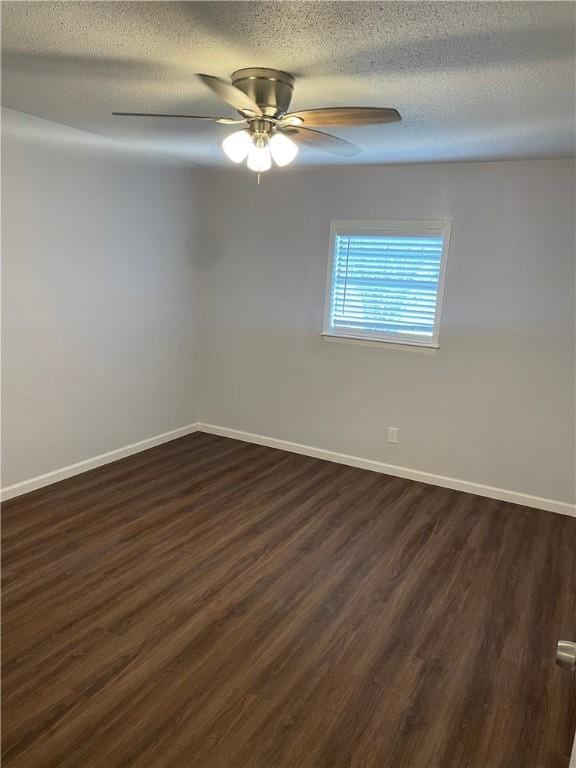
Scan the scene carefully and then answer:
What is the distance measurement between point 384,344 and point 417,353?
0.27m

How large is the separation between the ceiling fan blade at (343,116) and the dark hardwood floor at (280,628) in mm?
2196

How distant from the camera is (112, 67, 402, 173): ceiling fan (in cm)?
213

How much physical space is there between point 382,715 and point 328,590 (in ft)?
2.67

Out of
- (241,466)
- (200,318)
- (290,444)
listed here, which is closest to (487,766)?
(241,466)

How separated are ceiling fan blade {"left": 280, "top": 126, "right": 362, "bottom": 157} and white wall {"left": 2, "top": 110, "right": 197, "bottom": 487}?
1.85m

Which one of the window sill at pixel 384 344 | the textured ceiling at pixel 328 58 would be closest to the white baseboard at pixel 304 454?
the window sill at pixel 384 344

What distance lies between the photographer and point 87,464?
4.16 m

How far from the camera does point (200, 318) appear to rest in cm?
514

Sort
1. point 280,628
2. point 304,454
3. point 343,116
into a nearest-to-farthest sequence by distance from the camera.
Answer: point 343,116
point 280,628
point 304,454

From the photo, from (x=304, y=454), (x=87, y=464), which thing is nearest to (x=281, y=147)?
(x=87, y=464)

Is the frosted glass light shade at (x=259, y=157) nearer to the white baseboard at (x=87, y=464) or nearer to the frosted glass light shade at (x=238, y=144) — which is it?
the frosted glass light shade at (x=238, y=144)

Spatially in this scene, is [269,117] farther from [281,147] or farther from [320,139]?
[320,139]

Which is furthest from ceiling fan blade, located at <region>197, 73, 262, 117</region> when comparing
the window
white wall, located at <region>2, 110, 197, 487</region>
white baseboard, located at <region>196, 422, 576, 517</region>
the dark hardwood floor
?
white baseboard, located at <region>196, 422, 576, 517</region>

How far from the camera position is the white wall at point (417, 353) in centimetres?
378
